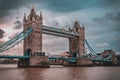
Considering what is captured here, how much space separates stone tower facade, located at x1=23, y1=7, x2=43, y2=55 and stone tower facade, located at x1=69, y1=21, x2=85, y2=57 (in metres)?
23.5

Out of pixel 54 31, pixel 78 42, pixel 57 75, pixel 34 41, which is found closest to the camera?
pixel 57 75

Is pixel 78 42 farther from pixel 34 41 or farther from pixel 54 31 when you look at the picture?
pixel 34 41

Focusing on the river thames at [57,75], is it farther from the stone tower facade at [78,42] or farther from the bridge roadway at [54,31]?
the stone tower facade at [78,42]

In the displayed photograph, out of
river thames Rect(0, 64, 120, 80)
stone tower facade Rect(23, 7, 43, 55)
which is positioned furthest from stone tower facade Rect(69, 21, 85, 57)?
river thames Rect(0, 64, 120, 80)

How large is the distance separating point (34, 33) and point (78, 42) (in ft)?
85.6

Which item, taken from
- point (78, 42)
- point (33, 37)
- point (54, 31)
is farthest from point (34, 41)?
point (78, 42)

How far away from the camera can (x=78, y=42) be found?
83062 millimetres

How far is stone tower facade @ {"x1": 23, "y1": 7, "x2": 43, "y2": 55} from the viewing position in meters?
61.5

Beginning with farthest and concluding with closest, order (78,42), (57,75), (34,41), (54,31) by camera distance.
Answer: (78,42) → (54,31) → (34,41) → (57,75)

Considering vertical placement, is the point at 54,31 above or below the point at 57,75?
above

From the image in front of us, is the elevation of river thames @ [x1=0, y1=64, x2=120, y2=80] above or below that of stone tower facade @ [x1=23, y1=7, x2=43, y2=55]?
below

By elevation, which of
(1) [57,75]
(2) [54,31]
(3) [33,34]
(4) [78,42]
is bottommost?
(1) [57,75]

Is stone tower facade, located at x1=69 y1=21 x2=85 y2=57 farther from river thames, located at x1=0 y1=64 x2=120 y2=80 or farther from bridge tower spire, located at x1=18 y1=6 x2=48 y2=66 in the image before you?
river thames, located at x1=0 y1=64 x2=120 y2=80

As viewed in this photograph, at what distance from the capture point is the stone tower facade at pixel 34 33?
61500mm
